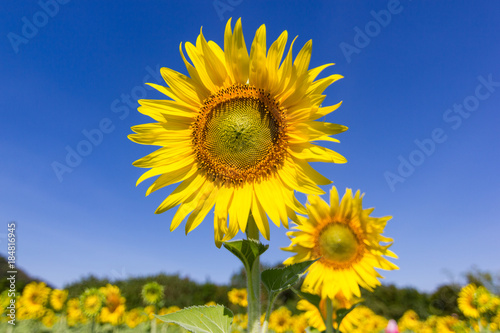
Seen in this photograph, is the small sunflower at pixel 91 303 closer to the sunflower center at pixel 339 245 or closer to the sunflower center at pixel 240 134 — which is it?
the sunflower center at pixel 339 245

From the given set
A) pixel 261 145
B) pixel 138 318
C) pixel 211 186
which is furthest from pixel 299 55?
pixel 138 318

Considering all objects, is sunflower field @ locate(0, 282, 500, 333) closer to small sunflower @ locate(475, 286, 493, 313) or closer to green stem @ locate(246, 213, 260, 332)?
small sunflower @ locate(475, 286, 493, 313)

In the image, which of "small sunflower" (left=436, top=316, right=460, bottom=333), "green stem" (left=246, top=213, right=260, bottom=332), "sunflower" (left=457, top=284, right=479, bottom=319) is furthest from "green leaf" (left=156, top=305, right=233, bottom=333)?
"sunflower" (left=457, top=284, right=479, bottom=319)

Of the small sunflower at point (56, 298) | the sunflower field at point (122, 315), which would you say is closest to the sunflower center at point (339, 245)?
the sunflower field at point (122, 315)

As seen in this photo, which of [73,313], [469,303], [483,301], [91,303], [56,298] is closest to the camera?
[91,303]

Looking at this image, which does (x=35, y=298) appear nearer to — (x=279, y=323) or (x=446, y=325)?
(x=279, y=323)

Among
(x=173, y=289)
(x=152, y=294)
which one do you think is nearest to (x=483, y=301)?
(x=152, y=294)

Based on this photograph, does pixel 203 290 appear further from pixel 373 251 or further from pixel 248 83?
pixel 248 83
